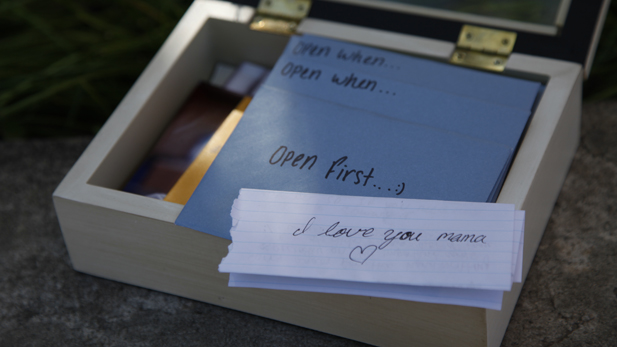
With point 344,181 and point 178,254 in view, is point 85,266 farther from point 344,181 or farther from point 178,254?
point 344,181

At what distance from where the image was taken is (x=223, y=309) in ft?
2.11

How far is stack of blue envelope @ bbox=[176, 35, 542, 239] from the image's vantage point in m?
0.56

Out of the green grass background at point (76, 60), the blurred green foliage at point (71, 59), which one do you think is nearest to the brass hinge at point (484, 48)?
the green grass background at point (76, 60)

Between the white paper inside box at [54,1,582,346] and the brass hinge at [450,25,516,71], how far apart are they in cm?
2

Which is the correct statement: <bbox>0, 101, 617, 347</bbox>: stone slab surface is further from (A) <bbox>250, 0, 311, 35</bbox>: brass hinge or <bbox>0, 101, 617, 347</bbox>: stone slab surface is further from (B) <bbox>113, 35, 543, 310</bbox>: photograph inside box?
(A) <bbox>250, 0, 311, 35</bbox>: brass hinge

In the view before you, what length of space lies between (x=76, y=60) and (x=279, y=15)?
0.50 metres

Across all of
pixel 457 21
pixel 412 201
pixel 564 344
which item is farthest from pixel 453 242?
pixel 457 21

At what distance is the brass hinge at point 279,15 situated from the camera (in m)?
0.80

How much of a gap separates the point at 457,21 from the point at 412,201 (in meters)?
0.35

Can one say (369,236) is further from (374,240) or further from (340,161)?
(340,161)

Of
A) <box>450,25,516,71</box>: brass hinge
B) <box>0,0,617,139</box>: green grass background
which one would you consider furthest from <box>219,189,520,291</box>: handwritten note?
<box>0,0,617,139</box>: green grass background

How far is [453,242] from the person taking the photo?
500 mm

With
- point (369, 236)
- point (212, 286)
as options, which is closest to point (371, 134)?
point (369, 236)

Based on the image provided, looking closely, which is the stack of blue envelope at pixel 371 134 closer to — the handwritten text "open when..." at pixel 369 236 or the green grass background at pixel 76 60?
the handwritten text "open when..." at pixel 369 236
